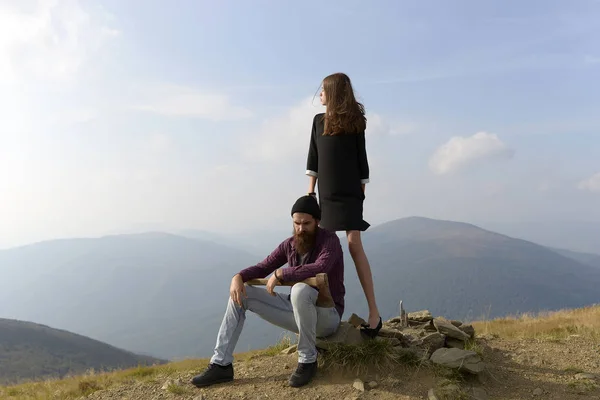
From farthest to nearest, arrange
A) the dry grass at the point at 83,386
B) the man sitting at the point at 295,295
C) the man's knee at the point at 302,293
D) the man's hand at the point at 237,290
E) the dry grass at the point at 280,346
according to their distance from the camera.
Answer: the dry grass at the point at 280,346 < the dry grass at the point at 83,386 < the man's hand at the point at 237,290 < the man sitting at the point at 295,295 < the man's knee at the point at 302,293

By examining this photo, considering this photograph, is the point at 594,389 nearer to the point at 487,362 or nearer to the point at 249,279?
the point at 487,362

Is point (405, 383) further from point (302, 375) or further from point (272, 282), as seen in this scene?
point (272, 282)

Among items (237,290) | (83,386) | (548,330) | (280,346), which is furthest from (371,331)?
(548,330)

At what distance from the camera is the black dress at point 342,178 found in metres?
Result: 5.62

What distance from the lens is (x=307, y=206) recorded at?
493cm

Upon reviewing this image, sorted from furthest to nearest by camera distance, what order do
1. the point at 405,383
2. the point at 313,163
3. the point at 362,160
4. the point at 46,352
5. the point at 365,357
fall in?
the point at 46,352, the point at 313,163, the point at 362,160, the point at 365,357, the point at 405,383

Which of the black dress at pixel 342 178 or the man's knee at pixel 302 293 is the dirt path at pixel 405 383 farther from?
the black dress at pixel 342 178

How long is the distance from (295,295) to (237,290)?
2.25 ft

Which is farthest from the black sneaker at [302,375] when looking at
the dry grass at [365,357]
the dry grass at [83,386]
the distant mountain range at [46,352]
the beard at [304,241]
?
the distant mountain range at [46,352]

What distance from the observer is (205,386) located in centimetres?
538

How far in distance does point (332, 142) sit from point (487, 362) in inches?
154

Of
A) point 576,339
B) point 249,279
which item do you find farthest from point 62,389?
point 576,339

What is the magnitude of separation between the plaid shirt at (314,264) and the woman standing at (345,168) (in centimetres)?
50

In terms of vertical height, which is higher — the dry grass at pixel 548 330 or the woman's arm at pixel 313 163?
the woman's arm at pixel 313 163
